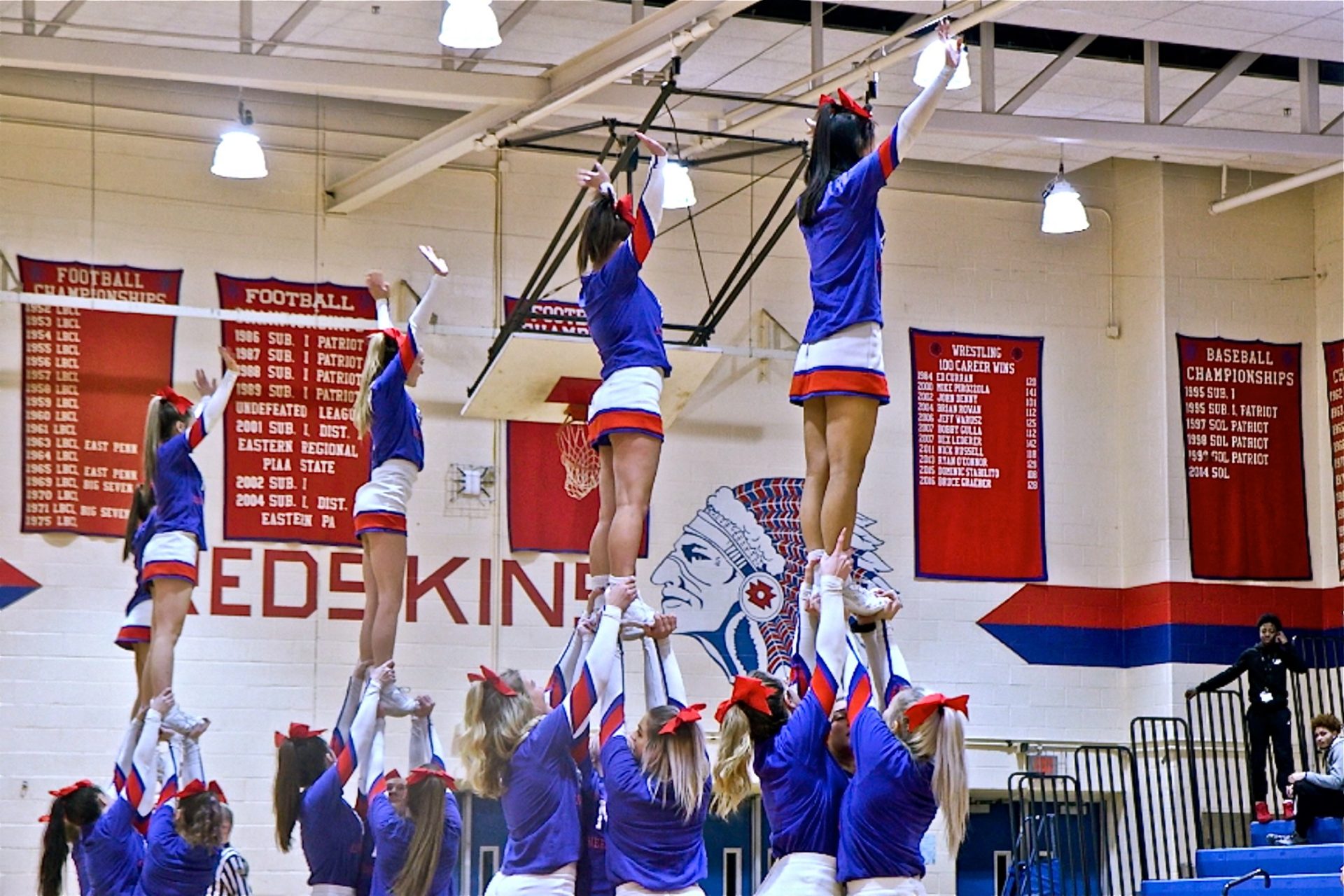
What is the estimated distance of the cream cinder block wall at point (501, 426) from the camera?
1320cm

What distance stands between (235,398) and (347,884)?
610cm

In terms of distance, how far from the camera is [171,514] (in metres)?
10.7

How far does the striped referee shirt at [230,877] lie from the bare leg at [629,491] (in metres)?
4.93

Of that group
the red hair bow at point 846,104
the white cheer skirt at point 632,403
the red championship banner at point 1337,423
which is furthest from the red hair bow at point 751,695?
the red championship banner at point 1337,423

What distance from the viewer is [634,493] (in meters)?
7.89

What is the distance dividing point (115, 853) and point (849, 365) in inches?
192

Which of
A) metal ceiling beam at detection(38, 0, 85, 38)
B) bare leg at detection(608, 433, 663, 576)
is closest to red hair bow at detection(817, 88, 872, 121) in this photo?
bare leg at detection(608, 433, 663, 576)

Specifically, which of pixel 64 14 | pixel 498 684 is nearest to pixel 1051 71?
pixel 64 14

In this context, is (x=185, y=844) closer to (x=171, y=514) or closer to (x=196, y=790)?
(x=196, y=790)

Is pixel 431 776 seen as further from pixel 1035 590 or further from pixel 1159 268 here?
pixel 1159 268

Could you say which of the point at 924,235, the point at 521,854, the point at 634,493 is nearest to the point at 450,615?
the point at 924,235

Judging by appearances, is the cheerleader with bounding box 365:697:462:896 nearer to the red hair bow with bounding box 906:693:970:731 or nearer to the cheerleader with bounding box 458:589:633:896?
the cheerleader with bounding box 458:589:633:896

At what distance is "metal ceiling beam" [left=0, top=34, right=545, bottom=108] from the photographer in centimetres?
1159

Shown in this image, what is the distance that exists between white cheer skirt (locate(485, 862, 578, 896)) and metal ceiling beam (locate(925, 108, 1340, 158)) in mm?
7562
